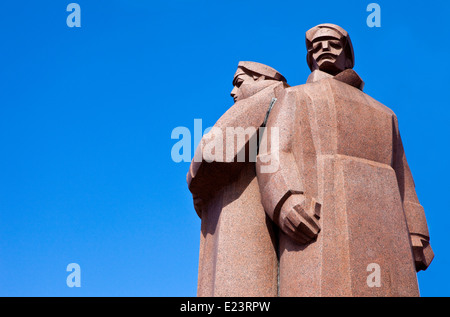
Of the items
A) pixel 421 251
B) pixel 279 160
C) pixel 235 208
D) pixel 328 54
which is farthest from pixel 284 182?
pixel 328 54

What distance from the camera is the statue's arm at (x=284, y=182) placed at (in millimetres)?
6500

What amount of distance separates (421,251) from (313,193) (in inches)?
68.4

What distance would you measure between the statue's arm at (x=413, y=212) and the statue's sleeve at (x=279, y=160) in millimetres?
1467

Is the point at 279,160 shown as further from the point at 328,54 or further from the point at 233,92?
the point at 233,92

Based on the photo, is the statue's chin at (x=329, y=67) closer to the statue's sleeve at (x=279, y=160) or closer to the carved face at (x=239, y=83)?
the statue's sleeve at (x=279, y=160)

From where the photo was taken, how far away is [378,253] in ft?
21.0

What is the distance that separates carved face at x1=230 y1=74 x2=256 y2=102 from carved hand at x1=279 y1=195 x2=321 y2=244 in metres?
2.41

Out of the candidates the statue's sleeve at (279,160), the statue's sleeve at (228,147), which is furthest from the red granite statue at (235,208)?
the statue's sleeve at (279,160)

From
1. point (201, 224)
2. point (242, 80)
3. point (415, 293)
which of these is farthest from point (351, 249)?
point (242, 80)

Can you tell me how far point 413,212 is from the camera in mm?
7523

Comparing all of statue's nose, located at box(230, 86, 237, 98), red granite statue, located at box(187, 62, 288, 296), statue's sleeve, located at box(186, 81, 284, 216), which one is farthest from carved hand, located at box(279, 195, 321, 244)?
statue's nose, located at box(230, 86, 237, 98)

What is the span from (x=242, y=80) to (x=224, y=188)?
210 centimetres

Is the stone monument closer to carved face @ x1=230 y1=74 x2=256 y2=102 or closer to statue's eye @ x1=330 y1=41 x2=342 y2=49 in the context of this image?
statue's eye @ x1=330 y1=41 x2=342 y2=49
